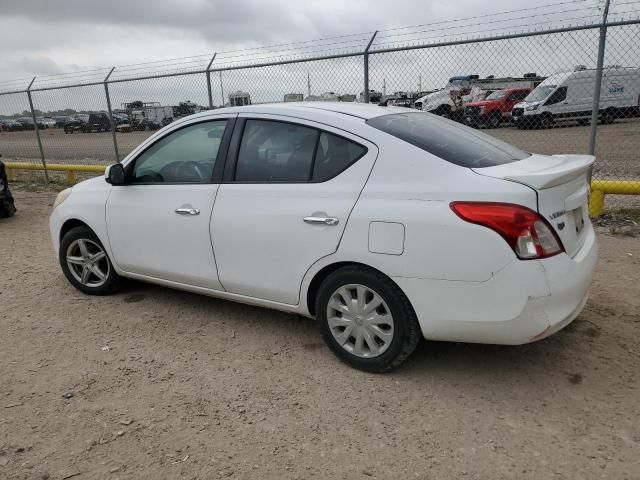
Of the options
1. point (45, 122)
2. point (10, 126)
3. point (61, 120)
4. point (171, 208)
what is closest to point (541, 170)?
point (171, 208)

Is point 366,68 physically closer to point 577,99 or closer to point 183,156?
Result: point 183,156

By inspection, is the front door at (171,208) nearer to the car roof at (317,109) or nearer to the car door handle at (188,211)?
the car door handle at (188,211)

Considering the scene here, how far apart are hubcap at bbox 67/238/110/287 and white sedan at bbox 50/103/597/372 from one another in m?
0.47

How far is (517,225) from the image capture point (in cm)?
264

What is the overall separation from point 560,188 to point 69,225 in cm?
398

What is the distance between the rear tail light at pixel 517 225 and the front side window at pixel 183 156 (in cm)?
192

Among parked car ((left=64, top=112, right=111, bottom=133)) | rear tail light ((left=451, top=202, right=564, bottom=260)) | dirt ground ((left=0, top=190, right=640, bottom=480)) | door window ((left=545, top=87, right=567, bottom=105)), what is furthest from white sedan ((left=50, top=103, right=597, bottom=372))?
parked car ((left=64, top=112, right=111, bottom=133))

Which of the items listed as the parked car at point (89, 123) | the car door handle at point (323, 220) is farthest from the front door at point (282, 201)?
the parked car at point (89, 123)

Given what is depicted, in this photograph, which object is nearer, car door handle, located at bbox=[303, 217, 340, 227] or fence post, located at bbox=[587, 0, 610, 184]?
car door handle, located at bbox=[303, 217, 340, 227]

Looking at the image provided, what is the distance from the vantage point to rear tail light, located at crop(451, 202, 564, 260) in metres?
2.64

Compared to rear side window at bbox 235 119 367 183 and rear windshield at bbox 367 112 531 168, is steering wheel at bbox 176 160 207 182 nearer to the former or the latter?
rear side window at bbox 235 119 367 183

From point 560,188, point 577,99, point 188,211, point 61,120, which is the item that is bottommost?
point 188,211

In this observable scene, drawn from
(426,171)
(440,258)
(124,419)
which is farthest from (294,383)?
(426,171)

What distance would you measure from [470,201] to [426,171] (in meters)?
0.32
